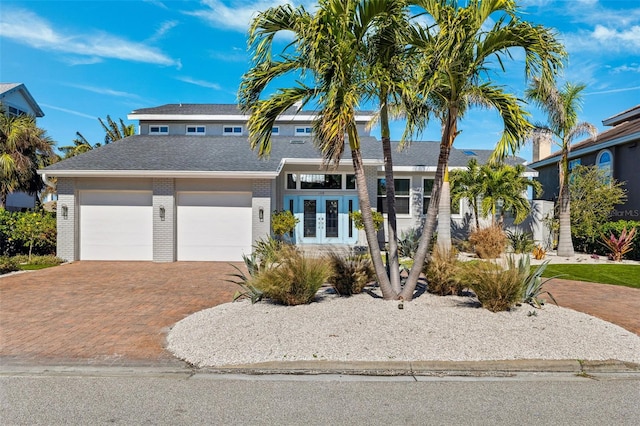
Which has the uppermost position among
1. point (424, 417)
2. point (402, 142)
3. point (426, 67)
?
point (426, 67)

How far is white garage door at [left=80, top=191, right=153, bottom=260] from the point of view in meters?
14.8

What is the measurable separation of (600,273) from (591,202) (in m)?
6.05

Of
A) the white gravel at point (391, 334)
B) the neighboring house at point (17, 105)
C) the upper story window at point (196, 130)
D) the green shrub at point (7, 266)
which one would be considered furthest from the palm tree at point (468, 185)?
the neighboring house at point (17, 105)

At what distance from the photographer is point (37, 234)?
574 inches

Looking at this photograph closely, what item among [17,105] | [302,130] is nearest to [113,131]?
[17,105]

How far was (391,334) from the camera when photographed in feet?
19.0

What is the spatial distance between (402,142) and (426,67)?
247 cm

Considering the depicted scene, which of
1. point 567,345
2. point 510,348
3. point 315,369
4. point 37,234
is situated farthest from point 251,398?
point 37,234

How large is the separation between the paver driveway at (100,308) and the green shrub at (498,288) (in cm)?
509

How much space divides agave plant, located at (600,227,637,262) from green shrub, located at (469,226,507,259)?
4.10 meters

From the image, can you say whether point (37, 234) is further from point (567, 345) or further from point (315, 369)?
point (567, 345)

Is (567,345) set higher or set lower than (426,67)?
lower

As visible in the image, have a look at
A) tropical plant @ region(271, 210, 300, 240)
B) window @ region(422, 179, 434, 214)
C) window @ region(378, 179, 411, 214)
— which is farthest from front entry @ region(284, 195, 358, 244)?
window @ region(422, 179, 434, 214)

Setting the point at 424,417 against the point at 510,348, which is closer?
the point at 424,417
